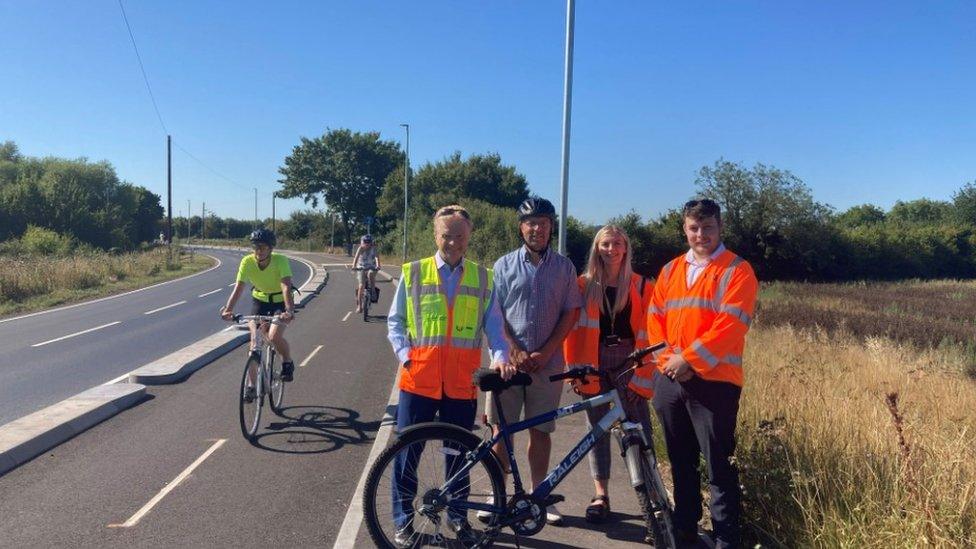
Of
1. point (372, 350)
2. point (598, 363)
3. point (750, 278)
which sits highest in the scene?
point (750, 278)

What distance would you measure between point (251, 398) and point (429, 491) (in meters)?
3.29

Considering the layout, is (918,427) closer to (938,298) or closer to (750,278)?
(750,278)

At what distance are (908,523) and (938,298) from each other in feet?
92.6

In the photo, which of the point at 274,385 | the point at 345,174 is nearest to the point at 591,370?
the point at 274,385

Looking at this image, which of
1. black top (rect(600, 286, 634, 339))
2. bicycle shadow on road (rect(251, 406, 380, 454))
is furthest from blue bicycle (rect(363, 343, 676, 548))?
bicycle shadow on road (rect(251, 406, 380, 454))

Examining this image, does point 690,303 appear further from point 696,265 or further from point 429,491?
point 429,491

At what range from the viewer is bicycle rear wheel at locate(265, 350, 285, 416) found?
7.06 meters

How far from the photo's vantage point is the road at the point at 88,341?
883 centimetres

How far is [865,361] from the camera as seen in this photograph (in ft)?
28.2

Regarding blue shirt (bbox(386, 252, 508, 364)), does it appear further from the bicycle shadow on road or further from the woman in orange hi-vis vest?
the bicycle shadow on road

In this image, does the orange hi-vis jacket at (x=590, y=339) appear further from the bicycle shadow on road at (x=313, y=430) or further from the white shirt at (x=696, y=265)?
the bicycle shadow on road at (x=313, y=430)

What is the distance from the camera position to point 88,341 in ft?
43.2

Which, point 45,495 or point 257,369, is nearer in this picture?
point 45,495

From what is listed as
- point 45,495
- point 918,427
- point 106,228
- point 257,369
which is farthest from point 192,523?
point 106,228
